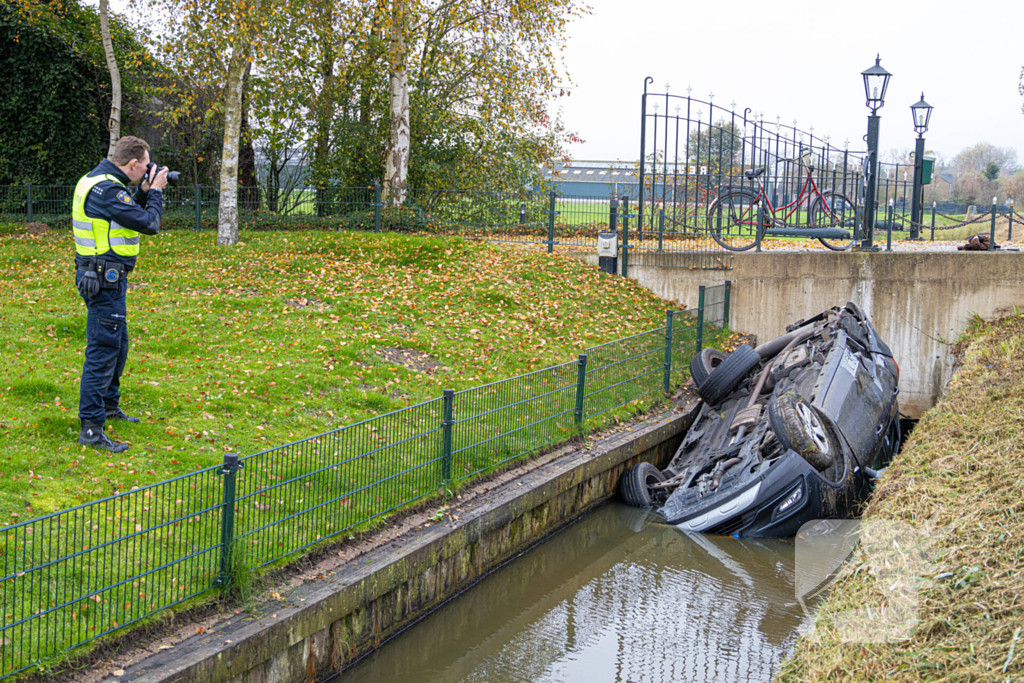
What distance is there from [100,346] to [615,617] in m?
4.48

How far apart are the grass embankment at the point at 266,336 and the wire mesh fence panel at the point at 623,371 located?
3.97 ft

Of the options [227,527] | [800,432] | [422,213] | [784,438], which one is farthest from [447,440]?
[422,213]

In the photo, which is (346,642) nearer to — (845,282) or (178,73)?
(845,282)

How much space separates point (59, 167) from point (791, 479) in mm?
18555

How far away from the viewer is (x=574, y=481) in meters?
8.23

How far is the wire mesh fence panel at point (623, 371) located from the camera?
942 centimetres

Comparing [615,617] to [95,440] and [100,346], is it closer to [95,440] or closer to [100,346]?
[95,440]

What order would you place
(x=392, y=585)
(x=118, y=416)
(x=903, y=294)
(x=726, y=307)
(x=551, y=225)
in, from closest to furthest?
(x=392, y=585) → (x=118, y=416) → (x=903, y=294) → (x=726, y=307) → (x=551, y=225)

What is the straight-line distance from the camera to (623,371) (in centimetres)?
1002

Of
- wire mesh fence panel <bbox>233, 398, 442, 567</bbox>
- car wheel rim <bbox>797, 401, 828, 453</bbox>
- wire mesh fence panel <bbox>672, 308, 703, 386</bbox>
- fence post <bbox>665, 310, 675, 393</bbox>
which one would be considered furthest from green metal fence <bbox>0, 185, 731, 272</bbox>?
wire mesh fence panel <bbox>233, 398, 442, 567</bbox>

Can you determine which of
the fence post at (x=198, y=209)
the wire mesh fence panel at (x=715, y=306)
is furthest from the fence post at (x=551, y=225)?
the fence post at (x=198, y=209)

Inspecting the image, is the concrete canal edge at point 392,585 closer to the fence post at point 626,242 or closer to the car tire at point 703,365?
the car tire at point 703,365

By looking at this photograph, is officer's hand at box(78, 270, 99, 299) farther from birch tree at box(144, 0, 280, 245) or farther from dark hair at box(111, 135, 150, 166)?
birch tree at box(144, 0, 280, 245)

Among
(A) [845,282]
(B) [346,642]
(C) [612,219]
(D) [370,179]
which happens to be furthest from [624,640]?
(D) [370,179]
